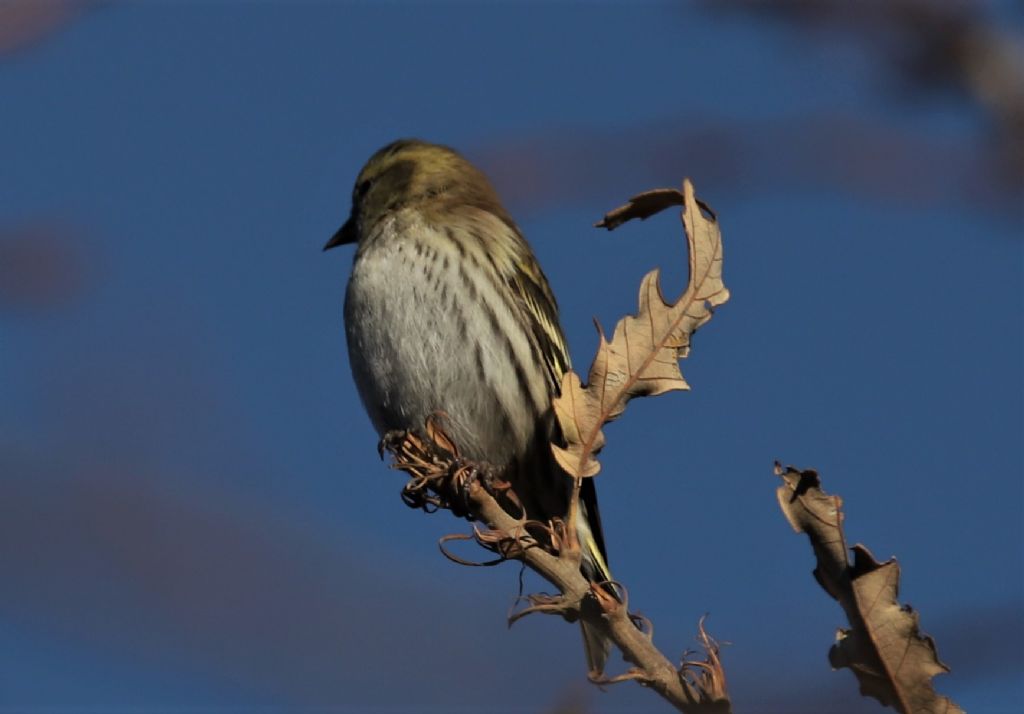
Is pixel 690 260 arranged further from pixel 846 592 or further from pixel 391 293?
pixel 391 293

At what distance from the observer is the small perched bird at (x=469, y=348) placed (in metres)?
3.73

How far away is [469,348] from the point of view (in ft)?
12.4

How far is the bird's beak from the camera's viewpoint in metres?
4.85

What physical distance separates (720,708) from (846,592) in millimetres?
243

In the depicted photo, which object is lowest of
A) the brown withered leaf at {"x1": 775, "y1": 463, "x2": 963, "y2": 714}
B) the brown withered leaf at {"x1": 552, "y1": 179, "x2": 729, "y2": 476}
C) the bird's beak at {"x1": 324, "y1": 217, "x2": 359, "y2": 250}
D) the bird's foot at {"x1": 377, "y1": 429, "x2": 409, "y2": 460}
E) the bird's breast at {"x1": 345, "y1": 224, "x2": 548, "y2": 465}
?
the brown withered leaf at {"x1": 775, "y1": 463, "x2": 963, "y2": 714}

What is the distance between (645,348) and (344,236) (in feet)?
10.6

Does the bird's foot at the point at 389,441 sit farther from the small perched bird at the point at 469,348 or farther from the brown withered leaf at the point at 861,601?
the brown withered leaf at the point at 861,601

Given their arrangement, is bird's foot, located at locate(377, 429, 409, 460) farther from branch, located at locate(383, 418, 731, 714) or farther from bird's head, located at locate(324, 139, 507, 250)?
branch, located at locate(383, 418, 731, 714)

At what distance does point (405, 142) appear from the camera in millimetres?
4910

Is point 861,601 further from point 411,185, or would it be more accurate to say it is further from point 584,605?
point 411,185

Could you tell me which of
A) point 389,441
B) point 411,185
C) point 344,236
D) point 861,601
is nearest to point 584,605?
point 861,601

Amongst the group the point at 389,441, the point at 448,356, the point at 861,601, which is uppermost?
the point at 448,356

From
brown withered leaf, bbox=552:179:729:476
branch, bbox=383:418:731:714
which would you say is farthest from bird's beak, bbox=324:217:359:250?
brown withered leaf, bbox=552:179:729:476

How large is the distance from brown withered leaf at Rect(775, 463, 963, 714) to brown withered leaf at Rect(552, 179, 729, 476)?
0.35 meters
